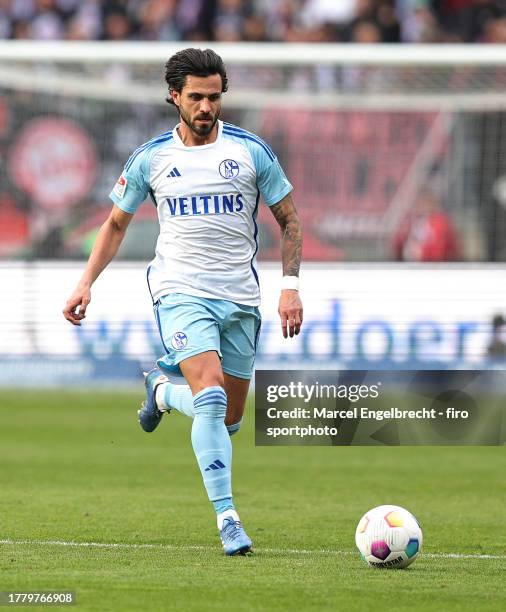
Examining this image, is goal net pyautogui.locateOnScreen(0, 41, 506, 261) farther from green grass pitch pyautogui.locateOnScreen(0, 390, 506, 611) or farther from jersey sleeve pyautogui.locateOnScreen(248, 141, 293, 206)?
jersey sleeve pyautogui.locateOnScreen(248, 141, 293, 206)

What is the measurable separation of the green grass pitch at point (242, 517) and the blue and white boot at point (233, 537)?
0.08 m

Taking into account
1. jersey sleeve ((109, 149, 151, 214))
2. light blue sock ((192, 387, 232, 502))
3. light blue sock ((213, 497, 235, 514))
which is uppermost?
jersey sleeve ((109, 149, 151, 214))

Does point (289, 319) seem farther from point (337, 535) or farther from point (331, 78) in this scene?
point (331, 78)

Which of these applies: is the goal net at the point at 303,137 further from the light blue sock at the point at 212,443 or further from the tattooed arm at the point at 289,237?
the light blue sock at the point at 212,443

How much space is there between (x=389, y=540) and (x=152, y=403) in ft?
6.37

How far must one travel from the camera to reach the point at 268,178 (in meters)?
7.29

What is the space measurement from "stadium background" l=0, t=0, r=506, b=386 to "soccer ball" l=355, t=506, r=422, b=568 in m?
11.8

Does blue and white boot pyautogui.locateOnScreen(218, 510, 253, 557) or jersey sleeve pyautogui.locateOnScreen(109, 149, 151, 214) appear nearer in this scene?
blue and white boot pyautogui.locateOnScreen(218, 510, 253, 557)

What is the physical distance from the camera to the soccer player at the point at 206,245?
23.0 ft

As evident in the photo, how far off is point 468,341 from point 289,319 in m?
11.9

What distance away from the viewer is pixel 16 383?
1948 cm

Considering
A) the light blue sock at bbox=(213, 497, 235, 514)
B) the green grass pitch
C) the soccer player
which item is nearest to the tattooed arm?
the soccer player

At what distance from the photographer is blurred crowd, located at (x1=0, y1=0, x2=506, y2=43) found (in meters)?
22.5

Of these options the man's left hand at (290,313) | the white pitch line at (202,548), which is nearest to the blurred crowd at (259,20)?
the man's left hand at (290,313)
